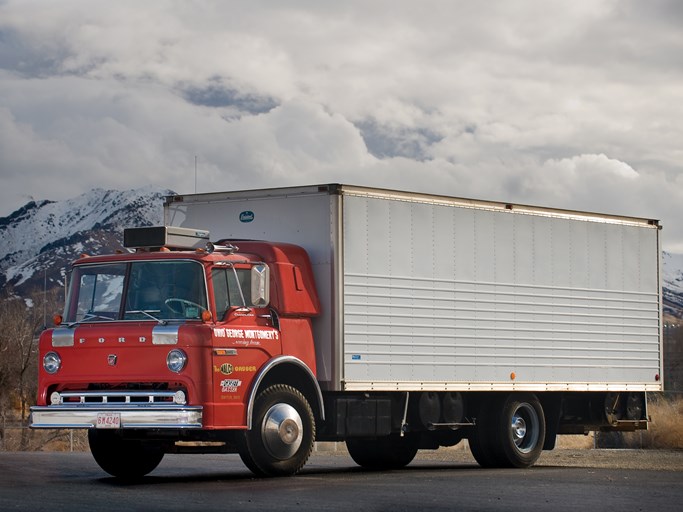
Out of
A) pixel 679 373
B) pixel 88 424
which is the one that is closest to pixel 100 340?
pixel 88 424

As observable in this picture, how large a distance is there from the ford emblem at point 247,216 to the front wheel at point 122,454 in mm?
3443

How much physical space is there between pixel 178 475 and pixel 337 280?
3.71 metres

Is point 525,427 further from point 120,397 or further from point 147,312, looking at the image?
point 120,397

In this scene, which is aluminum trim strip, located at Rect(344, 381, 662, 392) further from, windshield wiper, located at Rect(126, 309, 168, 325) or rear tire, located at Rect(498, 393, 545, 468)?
windshield wiper, located at Rect(126, 309, 168, 325)

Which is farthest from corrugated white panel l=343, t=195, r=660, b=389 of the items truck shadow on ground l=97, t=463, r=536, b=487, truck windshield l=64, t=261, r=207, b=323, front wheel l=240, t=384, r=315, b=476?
truck windshield l=64, t=261, r=207, b=323

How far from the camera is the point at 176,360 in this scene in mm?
16219

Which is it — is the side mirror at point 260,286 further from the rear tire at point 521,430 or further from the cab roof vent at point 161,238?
the rear tire at point 521,430

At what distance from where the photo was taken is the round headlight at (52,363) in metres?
16.9

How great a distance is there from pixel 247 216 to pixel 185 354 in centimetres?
353

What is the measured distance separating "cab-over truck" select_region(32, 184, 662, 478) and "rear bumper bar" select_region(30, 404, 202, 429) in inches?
0.8

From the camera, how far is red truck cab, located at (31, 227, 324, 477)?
1623 centimetres

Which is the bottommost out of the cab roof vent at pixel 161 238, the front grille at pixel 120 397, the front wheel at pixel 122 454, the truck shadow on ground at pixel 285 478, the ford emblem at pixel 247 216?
the truck shadow on ground at pixel 285 478

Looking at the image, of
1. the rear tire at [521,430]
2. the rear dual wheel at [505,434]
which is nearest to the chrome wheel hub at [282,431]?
the rear dual wheel at [505,434]

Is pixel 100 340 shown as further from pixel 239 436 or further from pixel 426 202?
pixel 426 202
